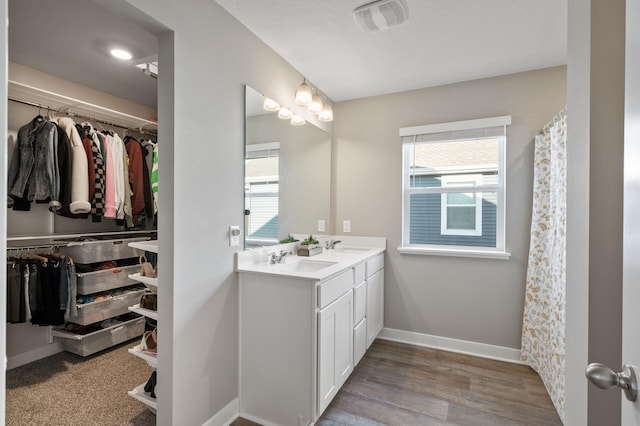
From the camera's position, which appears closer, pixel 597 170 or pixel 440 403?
pixel 597 170

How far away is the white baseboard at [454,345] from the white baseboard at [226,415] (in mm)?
1638

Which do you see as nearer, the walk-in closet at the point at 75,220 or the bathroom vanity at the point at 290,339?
the bathroom vanity at the point at 290,339

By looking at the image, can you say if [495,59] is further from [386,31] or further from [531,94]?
[386,31]

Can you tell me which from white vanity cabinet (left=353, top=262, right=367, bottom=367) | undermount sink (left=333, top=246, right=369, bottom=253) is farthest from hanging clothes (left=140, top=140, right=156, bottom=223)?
white vanity cabinet (left=353, top=262, right=367, bottom=367)

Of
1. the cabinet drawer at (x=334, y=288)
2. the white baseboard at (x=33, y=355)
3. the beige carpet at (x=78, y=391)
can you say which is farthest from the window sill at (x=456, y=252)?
the white baseboard at (x=33, y=355)

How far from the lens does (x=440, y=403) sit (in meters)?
2.07

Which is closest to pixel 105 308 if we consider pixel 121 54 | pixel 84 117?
pixel 84 117

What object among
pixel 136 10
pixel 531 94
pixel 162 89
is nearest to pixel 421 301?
pixel 531 94

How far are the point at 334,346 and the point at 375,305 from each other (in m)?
0.94

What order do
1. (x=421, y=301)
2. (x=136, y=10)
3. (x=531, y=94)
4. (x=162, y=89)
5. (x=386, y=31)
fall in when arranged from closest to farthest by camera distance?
(x=136, y=10) → (x=162, y=89) → (x=386, y=31) → (x=531, y=94) → (x=421, y=301)

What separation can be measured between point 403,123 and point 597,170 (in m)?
2.28

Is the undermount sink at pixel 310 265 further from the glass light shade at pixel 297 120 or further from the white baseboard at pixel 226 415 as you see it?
the glass light shade at pixel 297 120

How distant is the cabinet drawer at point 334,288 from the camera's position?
5.90ft

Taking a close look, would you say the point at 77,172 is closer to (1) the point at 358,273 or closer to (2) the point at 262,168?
(2) the point at 262,168
